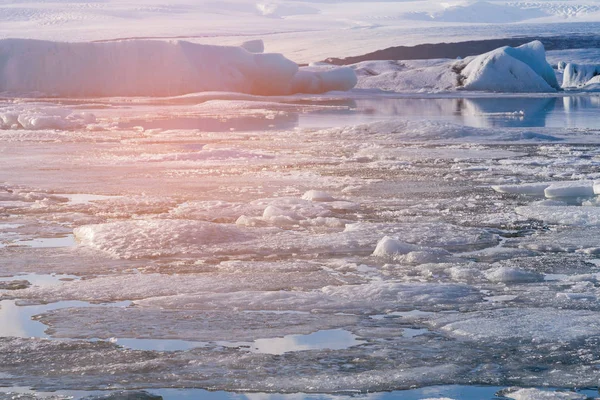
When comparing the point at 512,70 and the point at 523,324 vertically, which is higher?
the point at 512,70

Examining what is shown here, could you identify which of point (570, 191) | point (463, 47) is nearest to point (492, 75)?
point (570, 191)

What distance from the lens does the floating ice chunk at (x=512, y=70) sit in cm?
2694

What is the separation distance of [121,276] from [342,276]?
1.11 metres

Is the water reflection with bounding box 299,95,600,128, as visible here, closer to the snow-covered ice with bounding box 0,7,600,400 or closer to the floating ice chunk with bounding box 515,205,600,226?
the snow-covered ice with bounding box 0,7,600,400

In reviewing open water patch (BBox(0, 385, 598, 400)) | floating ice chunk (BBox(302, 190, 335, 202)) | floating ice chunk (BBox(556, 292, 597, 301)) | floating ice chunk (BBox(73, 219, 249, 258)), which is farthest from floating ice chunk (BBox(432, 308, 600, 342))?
floating ice chunk (BBox(302, 190, 335, 202))

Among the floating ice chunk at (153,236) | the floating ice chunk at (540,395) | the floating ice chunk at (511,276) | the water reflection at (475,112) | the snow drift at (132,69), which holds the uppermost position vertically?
the snow drift at (132,69)

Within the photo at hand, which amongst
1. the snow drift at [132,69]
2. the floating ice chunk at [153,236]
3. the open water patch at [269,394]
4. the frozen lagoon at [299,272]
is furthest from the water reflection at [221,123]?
the open water patch at [269,394]

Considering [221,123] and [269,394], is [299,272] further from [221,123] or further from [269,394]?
[221,123]

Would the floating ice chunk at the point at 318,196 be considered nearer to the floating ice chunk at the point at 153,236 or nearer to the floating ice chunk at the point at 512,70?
the floating ice chunk at the point at 153,236

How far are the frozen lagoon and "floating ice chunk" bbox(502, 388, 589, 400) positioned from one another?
78 millimetres

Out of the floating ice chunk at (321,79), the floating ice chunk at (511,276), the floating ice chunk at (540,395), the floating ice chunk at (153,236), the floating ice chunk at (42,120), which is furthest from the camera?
the floating ice chunk at (321,79)

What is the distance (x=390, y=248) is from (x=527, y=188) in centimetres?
266

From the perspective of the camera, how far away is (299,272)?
4230 mm

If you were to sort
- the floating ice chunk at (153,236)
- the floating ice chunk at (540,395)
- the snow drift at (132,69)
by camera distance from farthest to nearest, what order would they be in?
the snow drift at (132,69), the floating ice chunk at (153,236), the floating ice chunk at (540,395)
